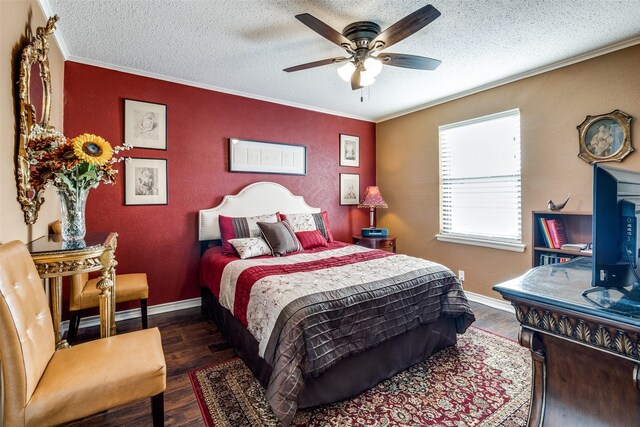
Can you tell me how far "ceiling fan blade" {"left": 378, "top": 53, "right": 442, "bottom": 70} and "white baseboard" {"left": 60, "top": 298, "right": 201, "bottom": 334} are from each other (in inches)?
127

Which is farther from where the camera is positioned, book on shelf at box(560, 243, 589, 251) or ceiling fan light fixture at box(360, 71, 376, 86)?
book on shelf at box(560, 243, 589, 251)

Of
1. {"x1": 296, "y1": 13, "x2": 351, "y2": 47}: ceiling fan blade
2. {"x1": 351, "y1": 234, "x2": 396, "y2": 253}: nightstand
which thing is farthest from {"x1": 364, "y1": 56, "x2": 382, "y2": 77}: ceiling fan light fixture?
{"x1": 351, "y1": 234, "x2": 396, "y2": 253}: nightstand

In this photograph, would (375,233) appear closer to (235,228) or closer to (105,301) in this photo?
(235,228)

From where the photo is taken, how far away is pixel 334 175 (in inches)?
185

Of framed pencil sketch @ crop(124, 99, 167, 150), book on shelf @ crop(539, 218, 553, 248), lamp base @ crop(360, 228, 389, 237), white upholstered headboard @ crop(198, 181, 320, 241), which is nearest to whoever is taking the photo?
book on shelf @ crop(539, 218, 553, 248)

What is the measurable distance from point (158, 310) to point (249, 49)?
2.88 m

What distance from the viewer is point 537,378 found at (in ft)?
4.23

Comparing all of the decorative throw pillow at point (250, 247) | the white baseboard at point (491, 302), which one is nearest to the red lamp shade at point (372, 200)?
the white baseboard at point (491, 302)

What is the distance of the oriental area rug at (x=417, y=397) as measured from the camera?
5.66 feet

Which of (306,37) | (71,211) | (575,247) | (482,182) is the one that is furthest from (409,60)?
(71,211)

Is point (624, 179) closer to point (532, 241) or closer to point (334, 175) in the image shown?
point (532, 241)

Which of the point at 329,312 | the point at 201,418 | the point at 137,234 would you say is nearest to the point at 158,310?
the point at 137,234

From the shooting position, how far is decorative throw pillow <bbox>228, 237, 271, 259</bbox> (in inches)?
117

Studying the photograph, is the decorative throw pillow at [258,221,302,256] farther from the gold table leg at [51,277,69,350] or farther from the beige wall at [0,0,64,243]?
the beige wall at [0,0,64,243]
